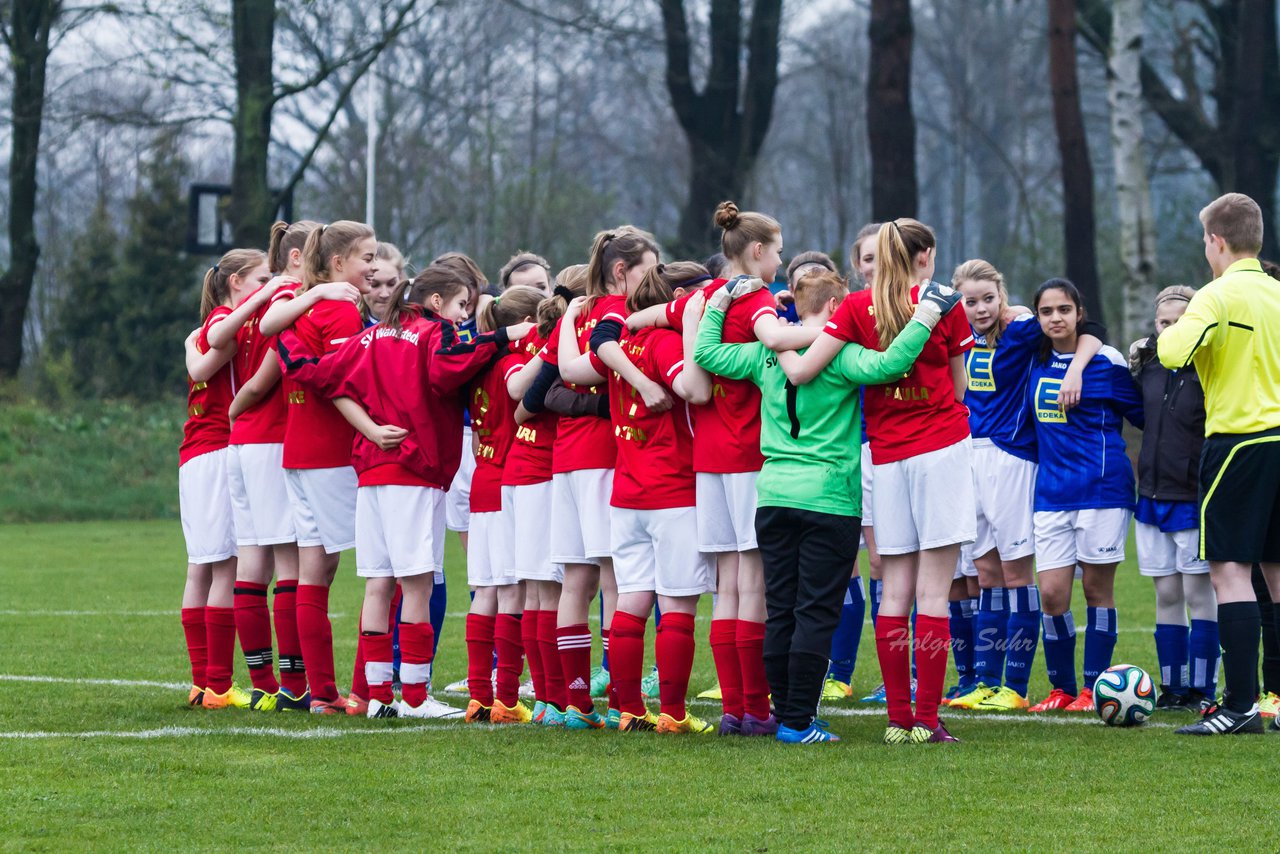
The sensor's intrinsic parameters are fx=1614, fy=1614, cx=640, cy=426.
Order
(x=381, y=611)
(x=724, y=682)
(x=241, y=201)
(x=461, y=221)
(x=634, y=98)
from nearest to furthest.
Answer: (x=724, y=682) < (x=381, y=611) < (x=241, y=201) < (x=461, y=221) < (x=634, y=98)

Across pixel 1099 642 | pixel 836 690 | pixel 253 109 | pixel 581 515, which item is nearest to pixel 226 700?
pixel 581 515

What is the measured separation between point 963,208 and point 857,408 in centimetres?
4175

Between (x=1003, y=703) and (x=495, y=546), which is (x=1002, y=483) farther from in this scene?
(x=495, y=546)

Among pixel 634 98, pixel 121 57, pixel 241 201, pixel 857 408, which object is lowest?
pixel 857 408

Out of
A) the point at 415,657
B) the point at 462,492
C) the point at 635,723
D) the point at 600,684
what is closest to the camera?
the point at 635,723

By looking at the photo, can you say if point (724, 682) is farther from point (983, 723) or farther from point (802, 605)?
point (983, 723)

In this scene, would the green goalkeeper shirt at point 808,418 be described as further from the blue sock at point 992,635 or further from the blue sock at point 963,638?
the blue sock at point 963,638

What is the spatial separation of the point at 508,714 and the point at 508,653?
0.93ft

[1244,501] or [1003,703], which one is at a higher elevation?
[1244,501]

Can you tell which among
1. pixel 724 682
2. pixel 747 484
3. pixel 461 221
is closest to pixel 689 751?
pixel 724 682

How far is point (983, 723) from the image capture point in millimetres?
7062

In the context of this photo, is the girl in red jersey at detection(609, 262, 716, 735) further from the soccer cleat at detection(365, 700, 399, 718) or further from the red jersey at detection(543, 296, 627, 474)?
the soccer cleat at detection(365, 700, 399, 718)

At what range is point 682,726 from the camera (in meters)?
6.62

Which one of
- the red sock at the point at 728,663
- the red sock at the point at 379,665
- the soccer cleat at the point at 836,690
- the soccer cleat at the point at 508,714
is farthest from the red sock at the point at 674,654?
the soccer cleat at the point at 836,690
